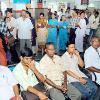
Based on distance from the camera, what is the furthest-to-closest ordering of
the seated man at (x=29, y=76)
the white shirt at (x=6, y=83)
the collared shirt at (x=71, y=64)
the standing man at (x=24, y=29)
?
the standing man at (x=24, y=29), the collared shirt at (x=71, y=64), the seated man at (x=29, y=76), the white shirt at (x=6, y=83)

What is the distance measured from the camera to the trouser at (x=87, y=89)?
174 inches

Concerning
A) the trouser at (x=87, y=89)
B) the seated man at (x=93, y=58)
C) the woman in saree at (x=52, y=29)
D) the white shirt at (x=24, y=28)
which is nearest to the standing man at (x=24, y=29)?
the white shirt at (x=24, y=28)

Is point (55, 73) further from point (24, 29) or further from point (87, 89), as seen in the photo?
point (24, 29)

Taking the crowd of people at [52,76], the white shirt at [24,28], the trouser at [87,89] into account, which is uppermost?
the white shirt at [24,28]

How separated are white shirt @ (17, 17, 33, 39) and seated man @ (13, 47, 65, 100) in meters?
4.00

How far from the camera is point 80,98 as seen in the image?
4312mm

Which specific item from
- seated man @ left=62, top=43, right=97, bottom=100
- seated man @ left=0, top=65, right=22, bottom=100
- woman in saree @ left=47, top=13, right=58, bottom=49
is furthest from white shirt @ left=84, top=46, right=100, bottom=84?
woman in saree @ left=47, top=13, right=58, bottom=49

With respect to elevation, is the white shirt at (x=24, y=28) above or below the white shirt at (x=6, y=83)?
above

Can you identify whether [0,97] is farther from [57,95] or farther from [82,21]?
[82,21]

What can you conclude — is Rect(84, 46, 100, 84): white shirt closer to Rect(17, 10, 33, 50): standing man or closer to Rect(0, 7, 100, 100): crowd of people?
Rect(0, 7, 100, 100): crowd of people

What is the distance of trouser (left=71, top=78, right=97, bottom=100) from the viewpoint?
4.41 meters

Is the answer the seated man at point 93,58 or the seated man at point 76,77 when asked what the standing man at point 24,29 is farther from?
the seated man at point 76,77

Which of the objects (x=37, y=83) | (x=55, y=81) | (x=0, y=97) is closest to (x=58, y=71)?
(x=55, y=81)

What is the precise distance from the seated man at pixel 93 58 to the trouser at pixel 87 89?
27 cm
